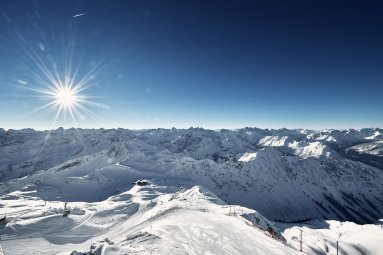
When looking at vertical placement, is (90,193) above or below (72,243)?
below

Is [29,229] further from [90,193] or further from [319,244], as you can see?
[90,193]

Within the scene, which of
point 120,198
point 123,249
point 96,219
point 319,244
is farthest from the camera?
point 120,198

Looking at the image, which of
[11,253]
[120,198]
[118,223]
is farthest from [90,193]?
[11,253]

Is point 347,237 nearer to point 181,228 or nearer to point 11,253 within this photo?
point 181,228

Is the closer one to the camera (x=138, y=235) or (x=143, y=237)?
(x=143, y=237)

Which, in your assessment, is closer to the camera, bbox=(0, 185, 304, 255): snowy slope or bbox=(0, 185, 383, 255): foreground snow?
bbox=(0, 185, 304, 255): snowy slope

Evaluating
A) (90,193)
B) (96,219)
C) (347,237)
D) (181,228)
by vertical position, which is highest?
(181,228)

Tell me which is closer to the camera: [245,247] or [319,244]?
[245,247]

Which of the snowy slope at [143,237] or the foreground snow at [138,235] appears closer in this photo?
the snowy slope at [143,237]

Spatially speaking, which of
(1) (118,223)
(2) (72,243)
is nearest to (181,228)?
(2) (72,243)

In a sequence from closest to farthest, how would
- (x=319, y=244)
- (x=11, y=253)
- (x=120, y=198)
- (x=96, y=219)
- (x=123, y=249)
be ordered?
(x=123, y=249), (x=11, y=253), (x=96, y=219), (x=319, y=244), (x=120, y=198)
